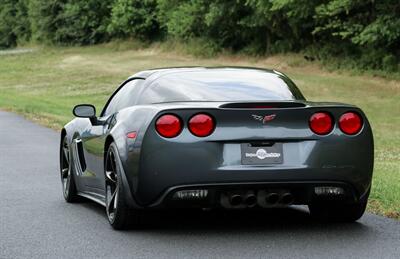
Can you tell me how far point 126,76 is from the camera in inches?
1852

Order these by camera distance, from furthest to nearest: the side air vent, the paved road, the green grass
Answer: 1. the green grass
2. the side air vent
3. the paved road

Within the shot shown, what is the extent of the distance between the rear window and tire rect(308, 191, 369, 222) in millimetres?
976

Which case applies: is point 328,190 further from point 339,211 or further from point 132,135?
point 132,135

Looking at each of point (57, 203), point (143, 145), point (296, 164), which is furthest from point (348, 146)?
point (57, 203)

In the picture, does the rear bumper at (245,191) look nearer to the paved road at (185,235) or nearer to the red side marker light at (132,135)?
the paved road at (185,235)

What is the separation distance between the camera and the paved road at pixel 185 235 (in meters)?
6.20

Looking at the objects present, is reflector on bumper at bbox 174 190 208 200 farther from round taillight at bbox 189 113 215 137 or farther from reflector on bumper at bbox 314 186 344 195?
reflector on bumper at bbox 314 186 344 195

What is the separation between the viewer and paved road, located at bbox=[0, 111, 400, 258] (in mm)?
6195

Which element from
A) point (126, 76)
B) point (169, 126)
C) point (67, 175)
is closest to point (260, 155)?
point (169, 126)

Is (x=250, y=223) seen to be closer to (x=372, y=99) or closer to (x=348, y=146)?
(x=348, y=146)

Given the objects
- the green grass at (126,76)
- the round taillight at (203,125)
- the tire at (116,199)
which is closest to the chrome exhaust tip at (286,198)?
the round taillight at (203,125)

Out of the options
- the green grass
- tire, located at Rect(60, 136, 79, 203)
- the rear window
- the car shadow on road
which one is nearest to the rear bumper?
the car shadow on road

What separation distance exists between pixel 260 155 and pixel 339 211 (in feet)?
3.97

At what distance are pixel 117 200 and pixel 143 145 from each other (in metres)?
0.60
